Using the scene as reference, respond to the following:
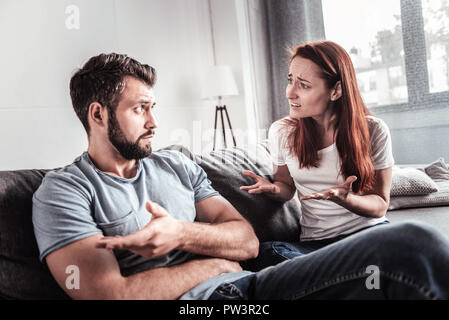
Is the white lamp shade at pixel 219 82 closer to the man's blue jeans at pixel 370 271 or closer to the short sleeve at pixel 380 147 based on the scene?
the short sleeve at pixel 380 147

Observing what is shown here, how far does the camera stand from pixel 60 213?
1.04m

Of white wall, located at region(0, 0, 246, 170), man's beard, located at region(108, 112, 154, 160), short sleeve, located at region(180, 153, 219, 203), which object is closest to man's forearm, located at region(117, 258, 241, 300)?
Result: short sleeve, located at region(180, 153, 219, 203)

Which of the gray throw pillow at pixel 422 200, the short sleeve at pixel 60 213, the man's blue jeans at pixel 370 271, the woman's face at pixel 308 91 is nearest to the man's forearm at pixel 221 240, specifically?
the man's blue jeans at pixel 370 271

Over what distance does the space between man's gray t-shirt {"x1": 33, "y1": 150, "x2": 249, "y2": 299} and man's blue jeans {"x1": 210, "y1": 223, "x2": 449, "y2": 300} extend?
15cm

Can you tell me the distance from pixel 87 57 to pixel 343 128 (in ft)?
6.03

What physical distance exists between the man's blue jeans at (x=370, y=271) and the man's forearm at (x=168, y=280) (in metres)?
0.08

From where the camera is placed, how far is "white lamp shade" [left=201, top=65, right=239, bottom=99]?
338 centimetres

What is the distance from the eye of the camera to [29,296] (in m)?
1.06

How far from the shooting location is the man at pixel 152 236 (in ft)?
3.06

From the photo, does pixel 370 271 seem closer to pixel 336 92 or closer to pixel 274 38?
pixel 336 92

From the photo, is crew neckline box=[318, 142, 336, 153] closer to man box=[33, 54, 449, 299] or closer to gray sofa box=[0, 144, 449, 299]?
gray sofa box=[0, 144, 449, 299]

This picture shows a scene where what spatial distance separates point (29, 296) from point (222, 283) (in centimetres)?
50
